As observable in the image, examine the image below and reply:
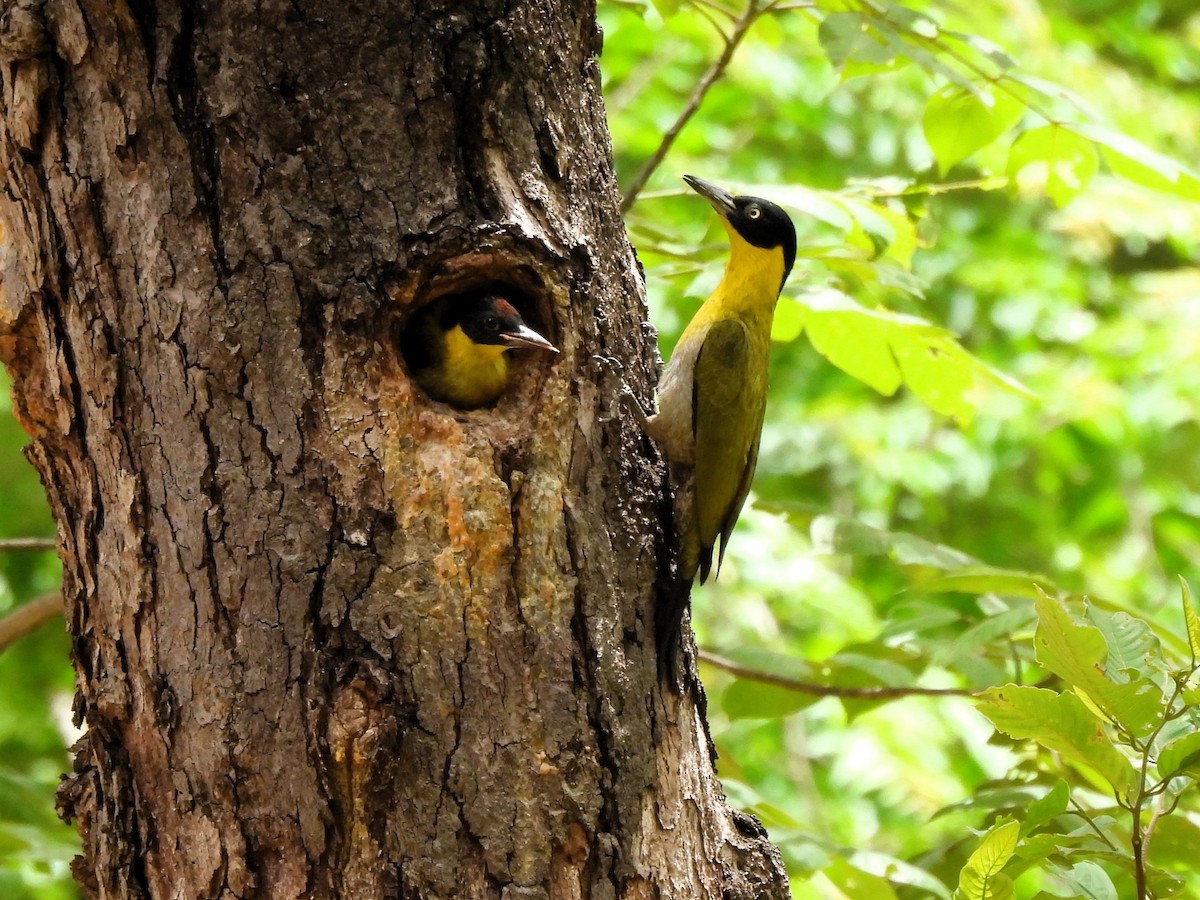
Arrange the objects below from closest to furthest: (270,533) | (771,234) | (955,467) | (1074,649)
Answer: (1074,649), (270,533), (771,234), (955,467)

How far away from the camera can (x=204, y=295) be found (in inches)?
96.2

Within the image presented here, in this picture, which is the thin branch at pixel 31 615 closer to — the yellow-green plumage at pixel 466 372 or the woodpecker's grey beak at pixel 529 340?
the yellow-green plumage at pixel 466 372

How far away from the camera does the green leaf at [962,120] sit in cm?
352

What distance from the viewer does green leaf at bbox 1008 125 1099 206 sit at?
11.4 ft

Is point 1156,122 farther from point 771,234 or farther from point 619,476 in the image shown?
point 619,476

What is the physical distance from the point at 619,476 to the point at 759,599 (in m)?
6.96

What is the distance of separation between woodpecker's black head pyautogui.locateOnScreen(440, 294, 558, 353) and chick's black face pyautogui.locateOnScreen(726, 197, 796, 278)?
3.66 feet

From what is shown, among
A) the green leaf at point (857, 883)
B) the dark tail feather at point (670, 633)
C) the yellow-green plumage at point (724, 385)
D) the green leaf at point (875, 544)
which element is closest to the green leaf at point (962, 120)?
the yellow-green plumage at point (724, 385)

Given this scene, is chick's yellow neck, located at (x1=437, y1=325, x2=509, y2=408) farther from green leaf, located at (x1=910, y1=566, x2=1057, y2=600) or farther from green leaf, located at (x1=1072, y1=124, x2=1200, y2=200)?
green leaf, located at (x1=1072, y1=124, x2=1200, y2=200)

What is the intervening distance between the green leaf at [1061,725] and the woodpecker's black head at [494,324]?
128 centimetres

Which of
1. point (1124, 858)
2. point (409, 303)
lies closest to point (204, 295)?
point (409, 303)

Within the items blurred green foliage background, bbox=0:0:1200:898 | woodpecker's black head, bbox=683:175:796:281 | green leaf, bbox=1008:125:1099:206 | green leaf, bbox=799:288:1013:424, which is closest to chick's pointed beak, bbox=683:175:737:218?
woodpecker's black head, bbox=683:175:796:281

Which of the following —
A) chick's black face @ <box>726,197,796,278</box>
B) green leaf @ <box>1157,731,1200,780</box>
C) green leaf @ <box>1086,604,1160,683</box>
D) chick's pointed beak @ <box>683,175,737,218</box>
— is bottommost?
green leaf @ <box>1157,731,1200,780</box>

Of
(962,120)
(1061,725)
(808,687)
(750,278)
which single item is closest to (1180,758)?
(1061,725)
